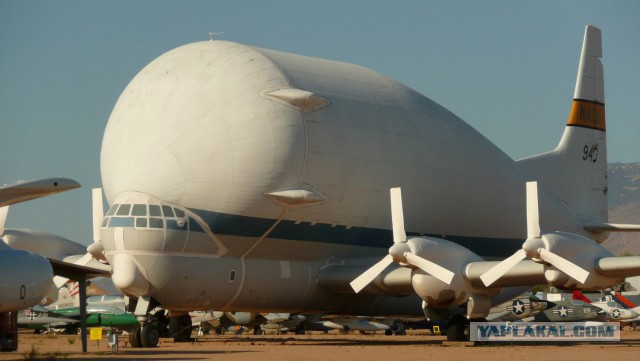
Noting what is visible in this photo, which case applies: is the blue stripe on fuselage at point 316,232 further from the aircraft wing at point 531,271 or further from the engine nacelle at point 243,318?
the engine nacelle at point 243,318

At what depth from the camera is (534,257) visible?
30.2 m

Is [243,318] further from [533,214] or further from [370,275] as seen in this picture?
[533,214]

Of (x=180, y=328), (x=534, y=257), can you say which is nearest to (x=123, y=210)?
(x=180, y=328)

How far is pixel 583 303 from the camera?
188ft

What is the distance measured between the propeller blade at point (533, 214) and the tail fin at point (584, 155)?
12793mm

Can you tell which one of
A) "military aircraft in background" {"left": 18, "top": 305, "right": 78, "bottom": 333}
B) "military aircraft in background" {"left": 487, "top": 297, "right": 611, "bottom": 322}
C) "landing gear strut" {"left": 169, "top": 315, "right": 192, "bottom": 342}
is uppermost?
"military aircraft in background" {"left": 18, "top": 305, "right": 78, "bottom": 333}

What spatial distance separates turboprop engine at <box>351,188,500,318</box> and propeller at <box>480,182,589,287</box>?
1121mm

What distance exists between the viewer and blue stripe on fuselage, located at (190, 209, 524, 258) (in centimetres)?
3161

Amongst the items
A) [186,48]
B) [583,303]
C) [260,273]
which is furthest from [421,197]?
[583,303]

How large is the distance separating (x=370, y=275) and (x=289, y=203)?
3531 mm

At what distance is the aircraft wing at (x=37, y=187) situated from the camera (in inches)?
675

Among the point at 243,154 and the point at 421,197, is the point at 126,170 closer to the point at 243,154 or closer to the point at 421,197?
the point at 243,154

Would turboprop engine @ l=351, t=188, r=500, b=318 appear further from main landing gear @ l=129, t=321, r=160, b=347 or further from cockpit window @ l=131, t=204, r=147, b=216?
cockpit window @ l=131, t=204, r=147, b=216

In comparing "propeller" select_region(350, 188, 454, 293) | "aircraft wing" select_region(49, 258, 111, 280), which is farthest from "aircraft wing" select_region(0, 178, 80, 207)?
"propeller" select_region(350, 188, 454, 293)
